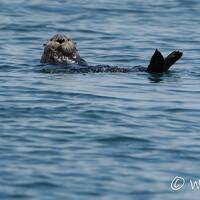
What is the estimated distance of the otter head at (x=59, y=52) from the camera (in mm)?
14211

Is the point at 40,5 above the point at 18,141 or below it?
above

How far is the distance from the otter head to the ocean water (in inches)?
12.1

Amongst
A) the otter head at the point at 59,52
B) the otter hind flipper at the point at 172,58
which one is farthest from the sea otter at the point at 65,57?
the otter hind flipper at the point at 172,58

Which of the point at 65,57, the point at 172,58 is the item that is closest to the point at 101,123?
the point at 172,58

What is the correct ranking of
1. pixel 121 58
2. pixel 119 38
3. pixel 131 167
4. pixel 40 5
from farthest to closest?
pixel 40 5
pixel 119 38
pixel 121 58
pixel 131 167

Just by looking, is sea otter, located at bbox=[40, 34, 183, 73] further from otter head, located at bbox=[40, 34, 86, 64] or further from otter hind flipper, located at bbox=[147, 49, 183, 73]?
otter hind flipper, located at bbox=[147, 49, 183, 73]

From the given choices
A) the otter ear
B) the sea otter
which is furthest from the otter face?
the otter ear

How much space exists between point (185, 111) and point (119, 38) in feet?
23.4

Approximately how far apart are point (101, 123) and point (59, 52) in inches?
189

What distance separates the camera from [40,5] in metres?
21.2

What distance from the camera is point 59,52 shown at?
47.1 feet

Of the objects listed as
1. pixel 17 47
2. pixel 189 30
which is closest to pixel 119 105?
pixel 17 47

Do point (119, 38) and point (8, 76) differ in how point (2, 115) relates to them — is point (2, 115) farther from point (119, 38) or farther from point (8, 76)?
point (119, 38)

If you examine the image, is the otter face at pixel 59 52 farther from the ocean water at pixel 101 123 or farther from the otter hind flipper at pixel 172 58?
the otter hind flipper at pixel 172 58
